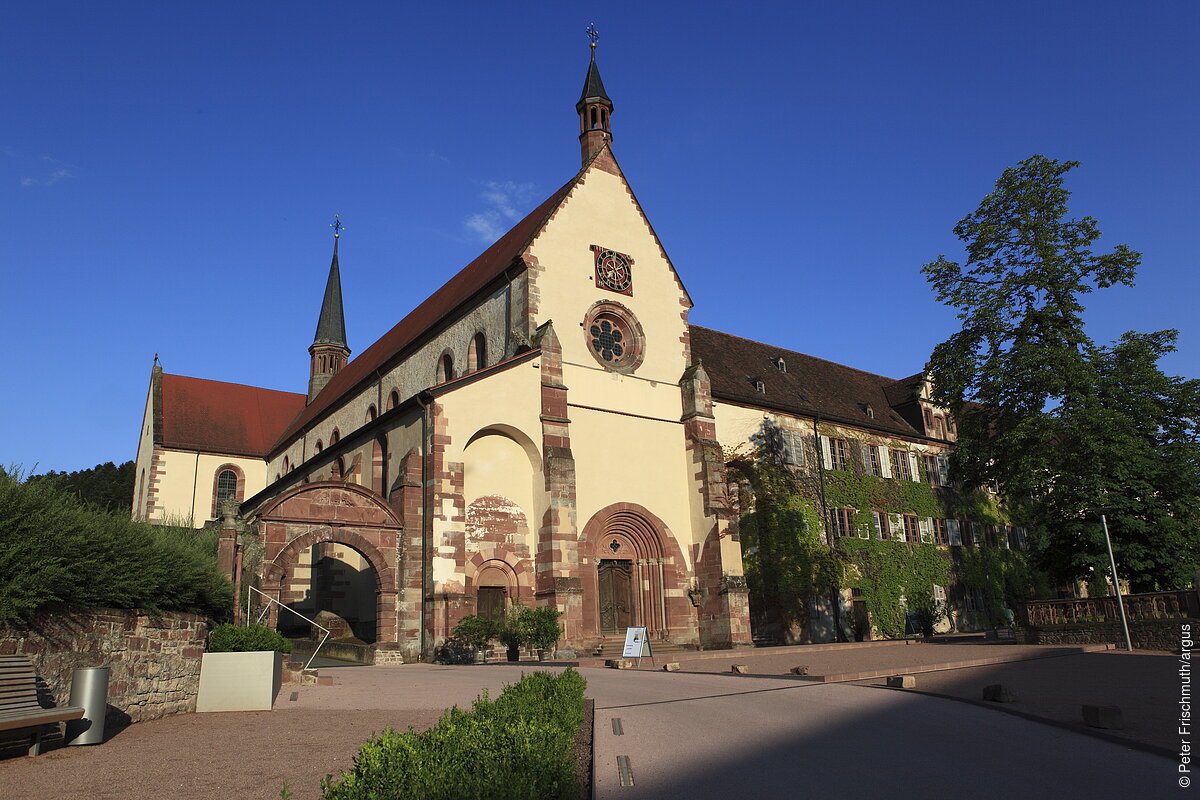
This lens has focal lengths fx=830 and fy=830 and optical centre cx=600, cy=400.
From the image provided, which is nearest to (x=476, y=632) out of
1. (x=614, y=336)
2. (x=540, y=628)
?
(x=540, y=628)

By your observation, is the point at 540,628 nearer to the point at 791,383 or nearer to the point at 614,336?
the point at 614,336

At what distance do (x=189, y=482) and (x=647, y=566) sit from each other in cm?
2785

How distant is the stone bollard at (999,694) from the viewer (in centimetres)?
974

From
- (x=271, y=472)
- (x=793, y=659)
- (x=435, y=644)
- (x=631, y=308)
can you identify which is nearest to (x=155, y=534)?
(x=435, y=644)

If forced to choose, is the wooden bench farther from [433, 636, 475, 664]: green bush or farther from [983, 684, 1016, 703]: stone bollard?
[433, 636, 475, 664]: green bush

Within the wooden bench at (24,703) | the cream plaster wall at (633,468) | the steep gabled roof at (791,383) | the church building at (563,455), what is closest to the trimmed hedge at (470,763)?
the wooden bench at (24,703)

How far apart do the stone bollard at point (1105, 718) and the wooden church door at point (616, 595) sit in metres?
17.7

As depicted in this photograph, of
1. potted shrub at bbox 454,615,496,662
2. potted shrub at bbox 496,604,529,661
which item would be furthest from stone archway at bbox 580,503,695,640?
potted shrub at bbox 454,615,496,662

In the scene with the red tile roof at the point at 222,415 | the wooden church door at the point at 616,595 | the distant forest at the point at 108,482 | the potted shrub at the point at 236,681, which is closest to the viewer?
the potted shrub at the point at 236,681

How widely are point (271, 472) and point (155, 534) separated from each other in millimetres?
34970

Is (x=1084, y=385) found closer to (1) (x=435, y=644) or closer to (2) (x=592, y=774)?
(1) (x=435, y=644)

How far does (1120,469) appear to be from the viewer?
20.9m

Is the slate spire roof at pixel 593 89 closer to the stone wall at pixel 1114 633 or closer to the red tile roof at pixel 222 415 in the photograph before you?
the stone wall at pixel 1114 633

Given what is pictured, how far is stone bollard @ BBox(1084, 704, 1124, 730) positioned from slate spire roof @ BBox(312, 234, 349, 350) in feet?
161
